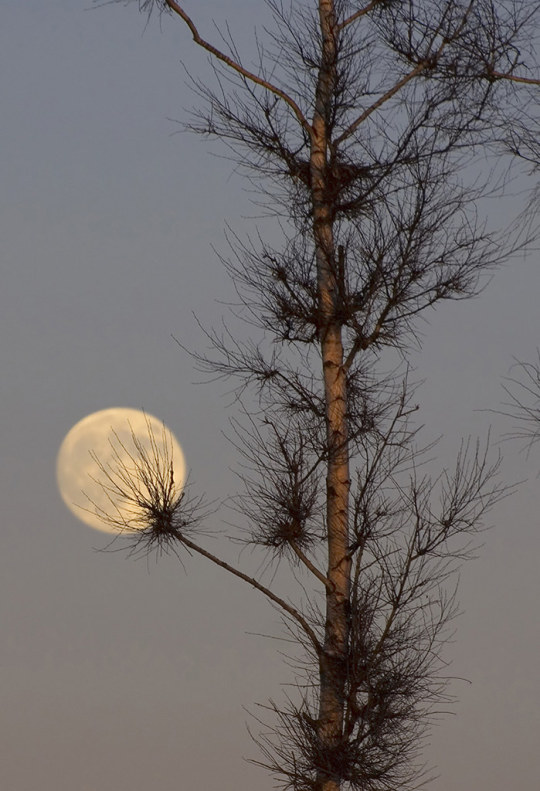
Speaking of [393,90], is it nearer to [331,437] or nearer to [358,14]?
[358,14]

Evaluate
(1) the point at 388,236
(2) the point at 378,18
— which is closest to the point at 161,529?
(1) the point at 388,236

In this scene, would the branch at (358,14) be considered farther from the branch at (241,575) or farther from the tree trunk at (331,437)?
the branch at (241,575)

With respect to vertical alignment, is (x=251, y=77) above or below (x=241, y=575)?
above

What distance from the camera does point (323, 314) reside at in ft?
51.3

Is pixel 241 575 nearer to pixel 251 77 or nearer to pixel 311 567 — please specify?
pixel 311 567

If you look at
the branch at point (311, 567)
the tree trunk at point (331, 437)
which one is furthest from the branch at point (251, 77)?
the branch at point (311, 567)

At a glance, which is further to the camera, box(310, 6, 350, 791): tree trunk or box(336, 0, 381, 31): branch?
box(336, 0, 381, 31): branch

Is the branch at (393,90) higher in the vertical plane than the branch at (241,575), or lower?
higher

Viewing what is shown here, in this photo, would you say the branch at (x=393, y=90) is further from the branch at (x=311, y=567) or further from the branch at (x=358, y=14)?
the branch at (x=311, y=567)

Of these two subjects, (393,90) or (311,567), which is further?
(393,90)

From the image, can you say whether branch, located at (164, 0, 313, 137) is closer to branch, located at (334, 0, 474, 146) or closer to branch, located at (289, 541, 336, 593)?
branch, located at (334, 0, 474, 146)

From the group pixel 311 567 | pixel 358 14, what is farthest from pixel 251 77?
pixel 311 567

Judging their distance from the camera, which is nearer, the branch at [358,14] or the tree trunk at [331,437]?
the tree trunk at [331,437]

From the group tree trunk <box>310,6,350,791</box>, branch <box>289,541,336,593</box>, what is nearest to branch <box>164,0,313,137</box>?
tree trunk <box>310,6,350,791</box>
